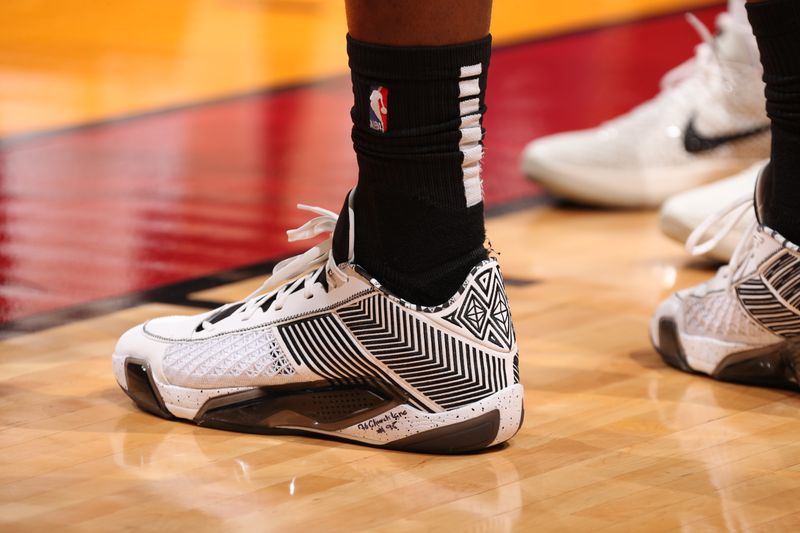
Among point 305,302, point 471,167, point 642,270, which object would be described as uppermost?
point 471,167

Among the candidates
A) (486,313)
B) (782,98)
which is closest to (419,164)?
(486,313)

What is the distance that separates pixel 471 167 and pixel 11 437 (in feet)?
1.48

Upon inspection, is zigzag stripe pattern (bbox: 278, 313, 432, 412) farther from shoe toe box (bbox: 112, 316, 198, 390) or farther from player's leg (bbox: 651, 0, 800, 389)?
player's leg (bbox: 651, 0, 800, 389)

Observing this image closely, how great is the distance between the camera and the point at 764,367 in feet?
4.19

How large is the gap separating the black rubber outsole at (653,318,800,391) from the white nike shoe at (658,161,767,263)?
380 mm

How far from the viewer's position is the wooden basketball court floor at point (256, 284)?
1009mm

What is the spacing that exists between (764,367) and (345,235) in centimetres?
44

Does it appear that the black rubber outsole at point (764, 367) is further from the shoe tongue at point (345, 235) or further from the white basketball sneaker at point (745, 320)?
the shoe tongue at point (345, 235)

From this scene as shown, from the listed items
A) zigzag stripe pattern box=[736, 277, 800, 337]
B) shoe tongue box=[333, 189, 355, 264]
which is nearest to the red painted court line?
shoe tongue box=[333, 189, 355, 264]

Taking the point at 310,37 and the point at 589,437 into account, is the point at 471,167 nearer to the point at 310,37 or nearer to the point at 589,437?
the point at 589,437

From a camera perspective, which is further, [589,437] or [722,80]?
[722,80]

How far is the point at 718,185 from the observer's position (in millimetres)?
1758

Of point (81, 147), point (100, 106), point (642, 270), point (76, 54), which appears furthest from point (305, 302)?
point (76, 54)

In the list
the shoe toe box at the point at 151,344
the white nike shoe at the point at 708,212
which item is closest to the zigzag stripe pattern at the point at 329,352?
the shoe toe box at the point at 151,344
